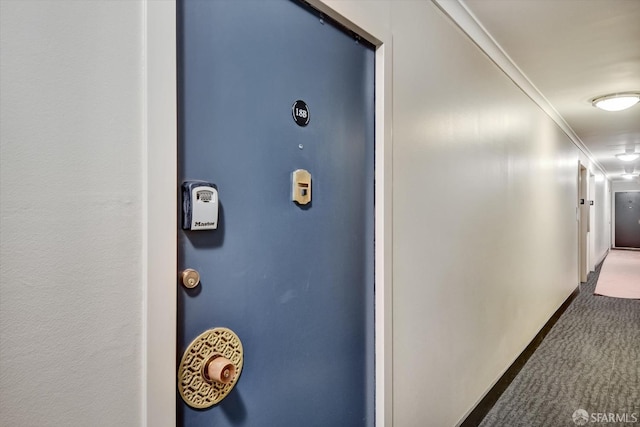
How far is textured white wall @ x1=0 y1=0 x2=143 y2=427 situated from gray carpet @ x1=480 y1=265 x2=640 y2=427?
2.27 m

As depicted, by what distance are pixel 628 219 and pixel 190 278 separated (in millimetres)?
15495

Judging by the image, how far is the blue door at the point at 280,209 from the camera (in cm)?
85

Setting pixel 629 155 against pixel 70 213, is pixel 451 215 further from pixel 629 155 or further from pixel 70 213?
pixel 629 155

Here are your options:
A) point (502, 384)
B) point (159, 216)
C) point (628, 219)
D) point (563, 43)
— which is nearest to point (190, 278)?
point (159, 216)

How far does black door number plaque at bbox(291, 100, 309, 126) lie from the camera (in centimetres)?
108

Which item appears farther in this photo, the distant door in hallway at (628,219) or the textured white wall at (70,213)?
the distant door in hallway at (628,219)

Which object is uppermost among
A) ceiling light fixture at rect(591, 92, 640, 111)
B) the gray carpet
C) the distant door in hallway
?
ceiling light fixture at rect(591, 92, 640, 111)

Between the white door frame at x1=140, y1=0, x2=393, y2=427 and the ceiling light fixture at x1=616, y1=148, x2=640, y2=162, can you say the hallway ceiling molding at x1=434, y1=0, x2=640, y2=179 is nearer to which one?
the white door frame at x1=140, y1=0, x2=393, y2=427

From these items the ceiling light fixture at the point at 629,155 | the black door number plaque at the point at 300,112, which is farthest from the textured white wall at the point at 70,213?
the ceiling light fixture at the point at 629,155

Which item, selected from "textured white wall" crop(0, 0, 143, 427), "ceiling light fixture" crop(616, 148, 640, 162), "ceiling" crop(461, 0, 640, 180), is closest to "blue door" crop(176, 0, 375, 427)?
"textured white wall" crop(0, 0, 143, 427)

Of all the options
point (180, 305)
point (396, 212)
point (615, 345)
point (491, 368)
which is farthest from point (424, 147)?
point (615, 345)

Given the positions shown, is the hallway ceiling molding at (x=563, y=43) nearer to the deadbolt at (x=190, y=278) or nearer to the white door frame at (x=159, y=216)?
the white door frame at (x=159, y=216)

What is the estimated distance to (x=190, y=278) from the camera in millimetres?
811

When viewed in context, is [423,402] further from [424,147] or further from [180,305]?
[180,305]
